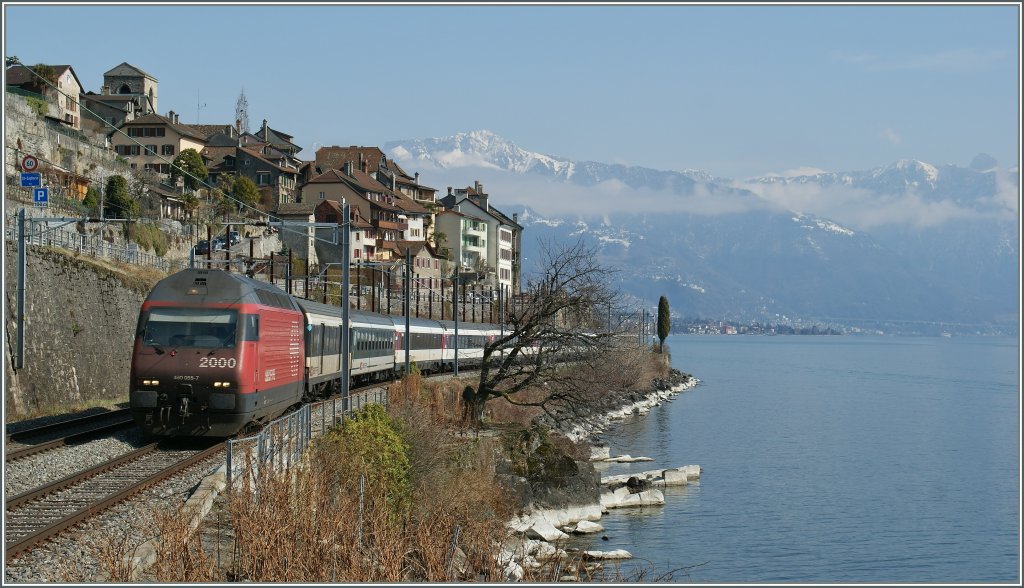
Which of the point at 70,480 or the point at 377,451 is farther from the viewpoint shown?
the point at 377,451

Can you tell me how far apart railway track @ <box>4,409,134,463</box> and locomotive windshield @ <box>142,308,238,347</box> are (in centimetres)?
278

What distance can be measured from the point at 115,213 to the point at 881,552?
49.3 meters

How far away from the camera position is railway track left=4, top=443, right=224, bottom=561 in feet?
49.9

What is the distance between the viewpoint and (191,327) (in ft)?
79.4

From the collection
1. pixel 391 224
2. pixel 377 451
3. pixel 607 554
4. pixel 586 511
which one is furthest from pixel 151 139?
pixel 377 451

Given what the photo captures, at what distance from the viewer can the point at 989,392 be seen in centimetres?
11150

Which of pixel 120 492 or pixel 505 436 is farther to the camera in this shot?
pixel 505 436

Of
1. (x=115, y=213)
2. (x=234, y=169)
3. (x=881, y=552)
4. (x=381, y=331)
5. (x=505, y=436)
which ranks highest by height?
(x=234, y=169)

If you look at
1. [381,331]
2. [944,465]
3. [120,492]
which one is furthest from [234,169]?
[120,492]

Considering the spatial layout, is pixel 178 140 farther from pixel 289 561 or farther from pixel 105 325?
pixel 289 561

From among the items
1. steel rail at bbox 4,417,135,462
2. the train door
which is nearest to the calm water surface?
the train door

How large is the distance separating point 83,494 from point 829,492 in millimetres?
34713

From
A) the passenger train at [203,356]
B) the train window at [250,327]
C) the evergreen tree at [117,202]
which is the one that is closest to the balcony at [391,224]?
the evergreen tree at [117,202]

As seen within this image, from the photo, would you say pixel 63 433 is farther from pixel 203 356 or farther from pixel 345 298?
pixel 345 298
